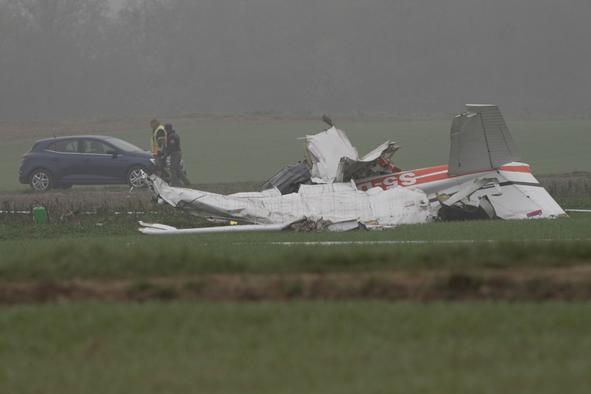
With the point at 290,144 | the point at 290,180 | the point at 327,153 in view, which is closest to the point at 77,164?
the point at 290,180

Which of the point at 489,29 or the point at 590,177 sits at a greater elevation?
the point at 489,29

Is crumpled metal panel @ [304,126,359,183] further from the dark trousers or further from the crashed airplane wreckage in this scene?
the dark trousers

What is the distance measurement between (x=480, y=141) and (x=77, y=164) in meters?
15.8

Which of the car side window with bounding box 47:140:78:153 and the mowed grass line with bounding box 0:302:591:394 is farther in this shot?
the car side window with bounding box 47:140:78:153

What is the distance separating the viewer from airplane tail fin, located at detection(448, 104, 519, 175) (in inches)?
821

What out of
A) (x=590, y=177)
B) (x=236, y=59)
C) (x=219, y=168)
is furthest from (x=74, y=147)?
(x=236, y=59)

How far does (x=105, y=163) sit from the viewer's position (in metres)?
33.6

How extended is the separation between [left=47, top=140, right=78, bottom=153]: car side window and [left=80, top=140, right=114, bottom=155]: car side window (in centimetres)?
20

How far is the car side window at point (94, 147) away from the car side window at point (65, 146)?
0.20 metres

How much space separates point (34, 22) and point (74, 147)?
6854cm

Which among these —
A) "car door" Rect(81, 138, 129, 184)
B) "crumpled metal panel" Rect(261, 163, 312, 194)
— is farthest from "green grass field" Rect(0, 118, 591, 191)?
"crumpled metal panel" Rect(261, 163, 312, 194)

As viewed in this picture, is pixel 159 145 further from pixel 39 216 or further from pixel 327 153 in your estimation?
pixel 327 153

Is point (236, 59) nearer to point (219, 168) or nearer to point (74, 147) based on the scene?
point (219, 168)

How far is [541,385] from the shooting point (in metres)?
6.02
